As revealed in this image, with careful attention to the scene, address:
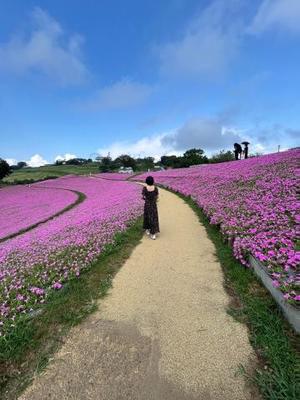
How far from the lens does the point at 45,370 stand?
401 centimetres

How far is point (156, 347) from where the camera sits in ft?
14.1

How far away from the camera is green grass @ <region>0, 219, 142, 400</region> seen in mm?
3984

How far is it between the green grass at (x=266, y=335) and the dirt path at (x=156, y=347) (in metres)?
0.18

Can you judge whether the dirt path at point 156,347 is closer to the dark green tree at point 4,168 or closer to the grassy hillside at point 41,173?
the dark green tree at point 4,168

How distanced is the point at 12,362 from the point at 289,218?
7.07 metres

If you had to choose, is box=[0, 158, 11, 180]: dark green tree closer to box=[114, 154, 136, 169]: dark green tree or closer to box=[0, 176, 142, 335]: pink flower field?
box=[114, 154, 136, 169]: dark green tree

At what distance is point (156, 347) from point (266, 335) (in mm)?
1652

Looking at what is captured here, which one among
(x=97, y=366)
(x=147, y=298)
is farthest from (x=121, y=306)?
(x=97, y=366)

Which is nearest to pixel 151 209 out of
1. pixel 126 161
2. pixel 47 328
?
pixel 47 328

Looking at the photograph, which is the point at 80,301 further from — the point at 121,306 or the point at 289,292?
the point at 289,292

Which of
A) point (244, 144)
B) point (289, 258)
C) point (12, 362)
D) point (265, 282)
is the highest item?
point (244, 144)

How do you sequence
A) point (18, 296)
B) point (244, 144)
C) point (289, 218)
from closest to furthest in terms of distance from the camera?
point (18, 296), point (289, 218), point (244, 144)

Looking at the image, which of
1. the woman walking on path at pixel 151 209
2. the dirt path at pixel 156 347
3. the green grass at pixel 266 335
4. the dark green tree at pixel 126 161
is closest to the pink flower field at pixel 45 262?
the woman walking on path at pixel 151 209

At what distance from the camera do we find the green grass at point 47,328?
157 inches
